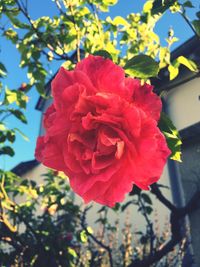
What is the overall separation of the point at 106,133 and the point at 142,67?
40cm

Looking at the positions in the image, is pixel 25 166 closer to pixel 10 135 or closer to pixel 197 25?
pixel 10 135

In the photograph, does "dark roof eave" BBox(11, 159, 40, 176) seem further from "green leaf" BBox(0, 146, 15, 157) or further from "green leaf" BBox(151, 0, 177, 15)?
"green leaf" BBox(151, 0, 177, 15)

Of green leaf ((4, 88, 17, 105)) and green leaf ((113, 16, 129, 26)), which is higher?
green leaf ((4, 88, 17, 105))

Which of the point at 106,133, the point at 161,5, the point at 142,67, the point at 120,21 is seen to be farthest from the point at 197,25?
the point at 120,21

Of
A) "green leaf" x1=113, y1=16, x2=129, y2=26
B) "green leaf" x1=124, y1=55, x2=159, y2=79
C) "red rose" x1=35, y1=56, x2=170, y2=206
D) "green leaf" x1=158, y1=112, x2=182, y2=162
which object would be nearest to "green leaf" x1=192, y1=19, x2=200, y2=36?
"green leaf" x1=124, y1=55, x2=159, y2=79

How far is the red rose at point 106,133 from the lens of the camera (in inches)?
26.9

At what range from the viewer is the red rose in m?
0.68

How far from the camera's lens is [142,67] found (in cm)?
101

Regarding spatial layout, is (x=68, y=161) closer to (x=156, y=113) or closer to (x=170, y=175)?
(x=156, y=113)

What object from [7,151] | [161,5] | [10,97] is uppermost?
[161,5]

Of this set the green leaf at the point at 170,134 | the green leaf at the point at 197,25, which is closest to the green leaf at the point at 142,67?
the green leaf at the point at 170,134

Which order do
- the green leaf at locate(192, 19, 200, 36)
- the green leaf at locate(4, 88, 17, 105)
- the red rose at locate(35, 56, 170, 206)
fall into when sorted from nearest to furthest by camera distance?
the red rose at locate(35, 56, 170, 206), the green leaf at locate(192, 19, 200, 36), the green leaf at locate(4, 88, 17, 105)

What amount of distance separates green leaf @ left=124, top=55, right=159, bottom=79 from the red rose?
0.25m

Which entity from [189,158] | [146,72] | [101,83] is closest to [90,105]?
[101,83]
